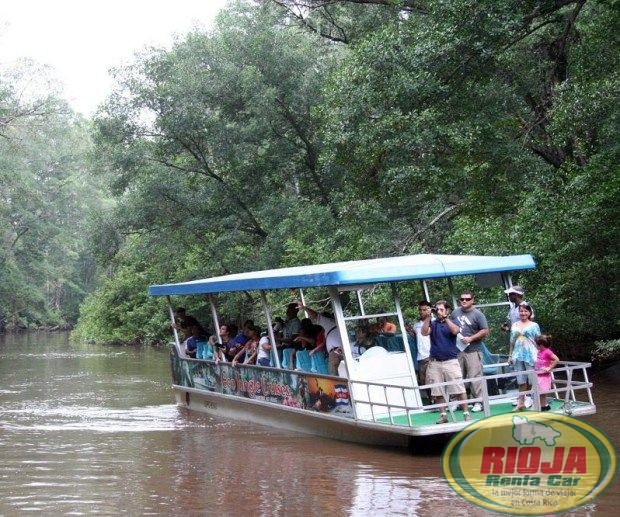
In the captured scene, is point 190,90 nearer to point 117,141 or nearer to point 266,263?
point 117,141

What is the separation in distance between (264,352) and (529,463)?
5.40 metres

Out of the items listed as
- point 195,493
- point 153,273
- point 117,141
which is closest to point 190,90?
point 117,141

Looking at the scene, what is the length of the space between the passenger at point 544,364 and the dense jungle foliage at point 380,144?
5964 millimetres

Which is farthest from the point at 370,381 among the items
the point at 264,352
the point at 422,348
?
the point at 264,352

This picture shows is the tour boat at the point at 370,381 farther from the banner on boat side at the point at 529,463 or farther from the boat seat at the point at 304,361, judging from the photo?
the banner on boat side at the point at 529,463

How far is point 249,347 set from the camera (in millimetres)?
15375

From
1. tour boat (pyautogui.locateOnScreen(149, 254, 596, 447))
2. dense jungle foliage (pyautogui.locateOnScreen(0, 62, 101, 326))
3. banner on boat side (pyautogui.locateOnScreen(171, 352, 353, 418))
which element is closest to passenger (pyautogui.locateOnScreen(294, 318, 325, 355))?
tour boat (pyautogui.locateOnScreen(149, 254, 596, 447))

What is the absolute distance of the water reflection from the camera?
939 cm

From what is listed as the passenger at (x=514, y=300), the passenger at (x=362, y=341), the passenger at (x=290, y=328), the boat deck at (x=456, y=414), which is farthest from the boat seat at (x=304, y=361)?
the passenger at (x=514, y=300)

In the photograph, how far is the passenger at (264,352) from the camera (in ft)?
48.8

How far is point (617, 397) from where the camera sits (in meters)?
17.2

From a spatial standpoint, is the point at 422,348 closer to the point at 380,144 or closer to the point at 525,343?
the point at 525,343

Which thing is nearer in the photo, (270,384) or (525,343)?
(525,343)

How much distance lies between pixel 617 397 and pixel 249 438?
7.25 meters
